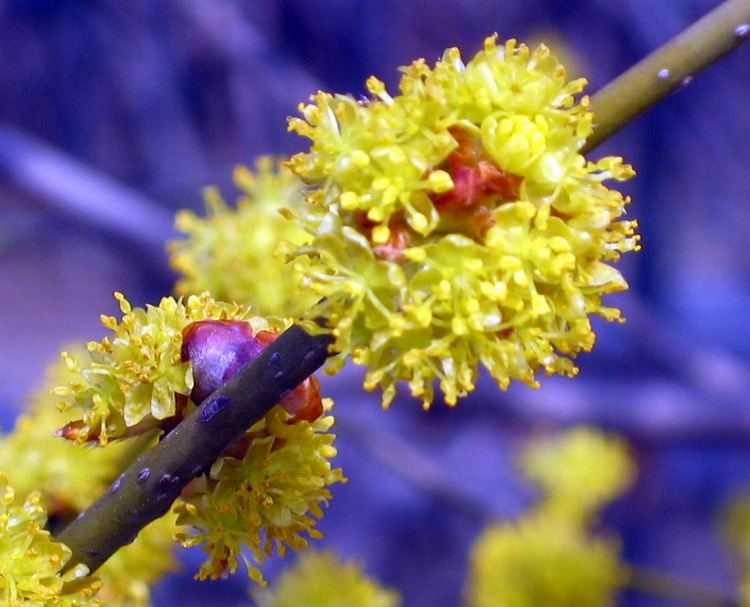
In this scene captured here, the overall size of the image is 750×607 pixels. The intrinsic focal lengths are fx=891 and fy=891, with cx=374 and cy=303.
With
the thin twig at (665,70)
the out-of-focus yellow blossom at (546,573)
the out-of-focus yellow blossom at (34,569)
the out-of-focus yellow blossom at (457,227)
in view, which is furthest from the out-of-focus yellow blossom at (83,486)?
the out-of-focus yellow blossom at (546,573)

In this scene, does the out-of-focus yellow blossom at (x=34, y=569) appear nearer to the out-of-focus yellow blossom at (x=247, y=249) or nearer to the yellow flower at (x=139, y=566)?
the yellow flower at (x=139, y=566)

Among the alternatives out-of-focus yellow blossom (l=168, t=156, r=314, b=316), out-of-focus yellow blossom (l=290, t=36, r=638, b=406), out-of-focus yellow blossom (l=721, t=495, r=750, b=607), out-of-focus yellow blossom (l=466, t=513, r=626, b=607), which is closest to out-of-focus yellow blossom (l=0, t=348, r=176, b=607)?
out-of-focus yellow blossom (l=168, t=156, r=314, b=316)

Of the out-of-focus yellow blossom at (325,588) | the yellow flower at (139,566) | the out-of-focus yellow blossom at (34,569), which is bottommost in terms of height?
the out-of-focus yellow blossom at (34,569)

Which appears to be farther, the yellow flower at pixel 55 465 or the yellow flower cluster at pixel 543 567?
the yellow flower cluster at pixel 543 567

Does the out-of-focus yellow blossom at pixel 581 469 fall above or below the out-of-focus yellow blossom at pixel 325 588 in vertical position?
above

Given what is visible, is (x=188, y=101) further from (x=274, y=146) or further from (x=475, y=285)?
(x=475, y=285)

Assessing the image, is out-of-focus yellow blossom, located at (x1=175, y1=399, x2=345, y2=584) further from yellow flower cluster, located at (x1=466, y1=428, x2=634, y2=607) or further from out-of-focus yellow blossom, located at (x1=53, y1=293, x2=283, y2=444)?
yellow flower cluster, located at (x1=466, y1=428, x2=634, y2=607)

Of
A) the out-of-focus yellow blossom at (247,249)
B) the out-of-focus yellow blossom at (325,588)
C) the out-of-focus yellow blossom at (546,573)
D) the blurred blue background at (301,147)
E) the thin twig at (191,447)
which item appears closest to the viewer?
the thin twig at (191,447)
